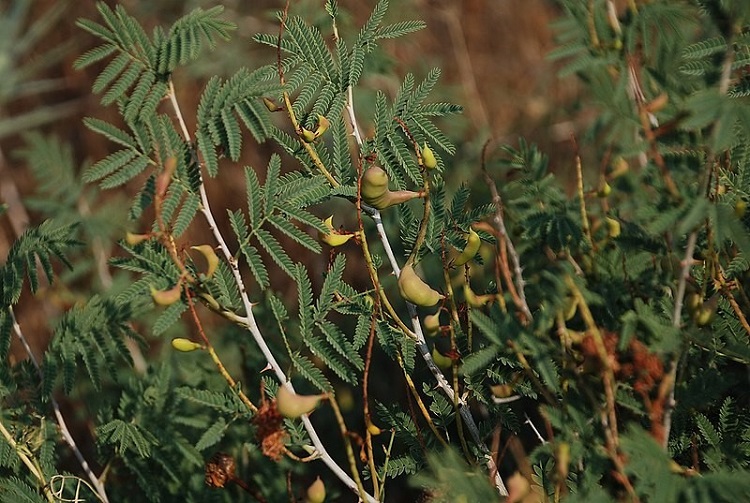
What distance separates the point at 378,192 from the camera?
115 cm

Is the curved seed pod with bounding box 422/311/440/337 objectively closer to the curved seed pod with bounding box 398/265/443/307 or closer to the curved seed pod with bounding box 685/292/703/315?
the curved seed pod with bounding box 398/265/443/307

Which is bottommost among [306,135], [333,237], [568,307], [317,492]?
[317,492]

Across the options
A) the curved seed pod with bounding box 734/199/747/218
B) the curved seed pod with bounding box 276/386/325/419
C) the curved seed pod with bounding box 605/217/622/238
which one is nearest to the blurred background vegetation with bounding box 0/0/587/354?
the curved seed pod with bounding box 605/217/622/238

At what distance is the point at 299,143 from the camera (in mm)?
1258

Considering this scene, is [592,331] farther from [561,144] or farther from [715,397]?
[561,144]

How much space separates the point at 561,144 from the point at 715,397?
2296 millimetres

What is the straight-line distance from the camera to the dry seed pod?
Answer: 113 cm

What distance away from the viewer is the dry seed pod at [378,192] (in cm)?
113

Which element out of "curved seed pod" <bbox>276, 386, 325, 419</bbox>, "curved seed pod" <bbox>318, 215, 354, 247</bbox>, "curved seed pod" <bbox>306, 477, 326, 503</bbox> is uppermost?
"curved seed pod" <bbox>318, 215, 354, 247</bbox>

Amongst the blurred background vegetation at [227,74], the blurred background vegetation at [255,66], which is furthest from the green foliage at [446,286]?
the blurred background vegetation at [255,66]

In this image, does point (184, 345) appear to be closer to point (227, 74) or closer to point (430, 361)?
point (430, 361)

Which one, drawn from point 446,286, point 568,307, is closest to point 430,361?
point 446,286

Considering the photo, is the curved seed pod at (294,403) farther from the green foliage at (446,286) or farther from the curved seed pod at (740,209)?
the curved seed pod at (740,209)

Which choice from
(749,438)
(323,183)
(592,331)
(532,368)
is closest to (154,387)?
(323,183)
